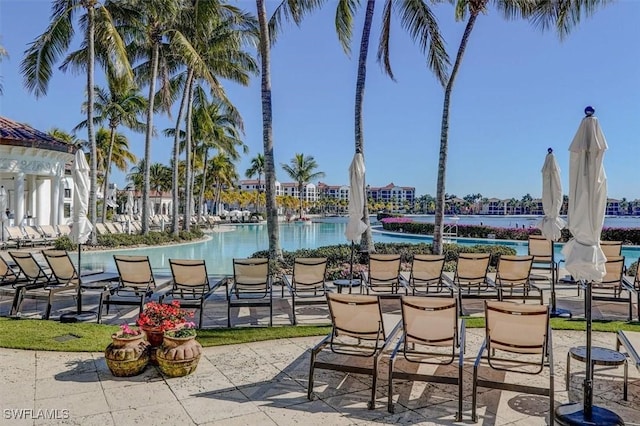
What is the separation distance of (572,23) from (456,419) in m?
13.2

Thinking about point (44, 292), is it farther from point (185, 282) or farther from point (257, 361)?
point (257, 361)

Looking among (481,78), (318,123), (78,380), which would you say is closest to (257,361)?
(78,380)

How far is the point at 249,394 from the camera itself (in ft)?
13.7

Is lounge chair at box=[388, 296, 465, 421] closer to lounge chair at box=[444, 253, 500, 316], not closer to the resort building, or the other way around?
lounge chair at box=[444, 253, 500, 316]

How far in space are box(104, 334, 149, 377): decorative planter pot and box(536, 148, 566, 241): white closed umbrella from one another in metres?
6.36

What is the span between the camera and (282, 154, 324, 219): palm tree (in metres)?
60.4

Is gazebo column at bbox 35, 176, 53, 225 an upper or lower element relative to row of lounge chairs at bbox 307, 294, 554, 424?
upper

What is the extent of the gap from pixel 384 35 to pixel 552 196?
807 cm

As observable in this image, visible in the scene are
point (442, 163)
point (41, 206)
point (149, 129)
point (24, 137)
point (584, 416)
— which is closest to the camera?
point (584, 416)

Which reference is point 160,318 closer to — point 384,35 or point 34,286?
point 34,286

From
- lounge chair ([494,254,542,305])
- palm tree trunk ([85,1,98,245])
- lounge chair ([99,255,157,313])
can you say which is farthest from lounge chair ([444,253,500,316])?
palm tree trunk ([85,1,98,245])

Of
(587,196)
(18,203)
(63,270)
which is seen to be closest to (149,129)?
(18,203)

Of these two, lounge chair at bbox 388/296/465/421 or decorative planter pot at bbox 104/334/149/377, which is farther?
decorative planter pot at bbox 104/334/149/377

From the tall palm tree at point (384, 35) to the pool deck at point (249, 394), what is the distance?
7.51 m
